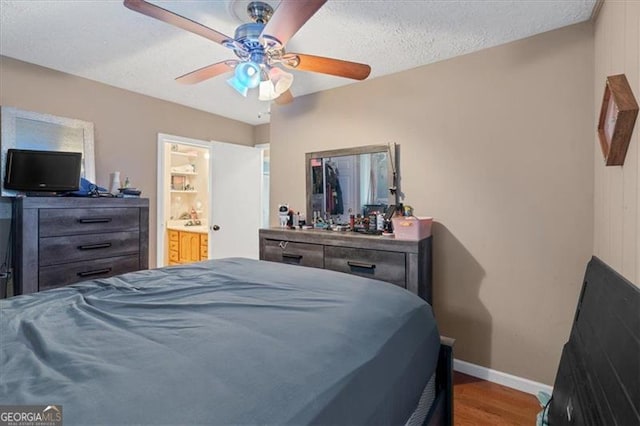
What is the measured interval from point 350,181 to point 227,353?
2.26 m

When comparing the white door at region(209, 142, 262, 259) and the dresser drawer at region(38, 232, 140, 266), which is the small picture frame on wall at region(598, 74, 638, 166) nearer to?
the dresser drawer at region(38, 232, 140, 266)

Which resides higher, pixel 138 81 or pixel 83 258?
pixel 138 81

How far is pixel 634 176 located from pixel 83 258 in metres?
3.25

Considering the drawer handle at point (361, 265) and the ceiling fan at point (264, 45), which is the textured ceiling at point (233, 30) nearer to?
the ceiling fan at point (264, 45)

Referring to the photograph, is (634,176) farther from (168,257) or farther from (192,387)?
(168,257)

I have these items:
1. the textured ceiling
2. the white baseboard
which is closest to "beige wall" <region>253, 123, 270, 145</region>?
the textured ceiling

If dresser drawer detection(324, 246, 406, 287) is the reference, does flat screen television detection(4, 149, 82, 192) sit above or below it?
above

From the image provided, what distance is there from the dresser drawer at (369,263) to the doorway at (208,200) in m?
1.85

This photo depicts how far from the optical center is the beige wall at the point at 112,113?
2.53m

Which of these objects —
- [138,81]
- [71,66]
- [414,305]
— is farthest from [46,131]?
[414,305]

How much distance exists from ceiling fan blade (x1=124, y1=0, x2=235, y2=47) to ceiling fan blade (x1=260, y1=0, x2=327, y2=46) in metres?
0.26

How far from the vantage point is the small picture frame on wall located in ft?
3.86

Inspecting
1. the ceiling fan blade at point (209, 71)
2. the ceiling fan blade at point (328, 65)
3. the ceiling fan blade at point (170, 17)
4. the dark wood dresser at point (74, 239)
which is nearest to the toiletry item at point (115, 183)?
the dark wood dresser at point (74, 239)

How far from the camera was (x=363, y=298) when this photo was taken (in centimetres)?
123
